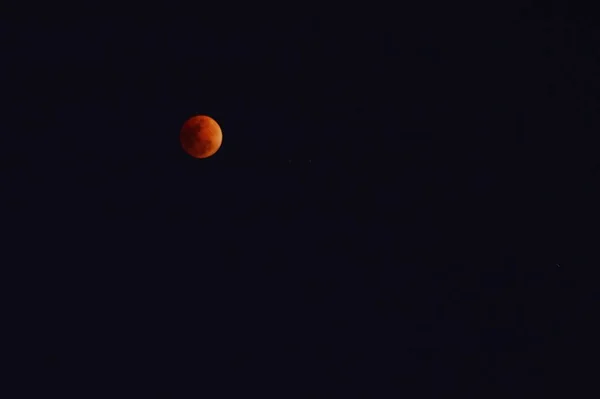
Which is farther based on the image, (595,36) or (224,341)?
(595,36)

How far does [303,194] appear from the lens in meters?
2.13

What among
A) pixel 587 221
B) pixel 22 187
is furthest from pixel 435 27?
pixel 22 187

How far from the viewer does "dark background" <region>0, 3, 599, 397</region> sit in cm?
205

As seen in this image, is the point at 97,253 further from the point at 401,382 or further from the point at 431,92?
the point at 431,92

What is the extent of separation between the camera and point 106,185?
208cm

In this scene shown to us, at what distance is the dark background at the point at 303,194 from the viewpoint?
2053 mm

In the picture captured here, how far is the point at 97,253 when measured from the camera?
2.05 meters

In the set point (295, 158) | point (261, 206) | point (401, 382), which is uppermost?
point (295, 158)

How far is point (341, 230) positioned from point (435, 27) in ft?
2.08

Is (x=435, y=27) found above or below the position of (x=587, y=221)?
above

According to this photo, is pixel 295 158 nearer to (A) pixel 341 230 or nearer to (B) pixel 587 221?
(A) pixel 341 230

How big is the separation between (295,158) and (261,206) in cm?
16

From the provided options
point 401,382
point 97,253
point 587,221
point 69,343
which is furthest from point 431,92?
point 69,343

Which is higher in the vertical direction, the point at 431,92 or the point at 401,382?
the point at 431,92
